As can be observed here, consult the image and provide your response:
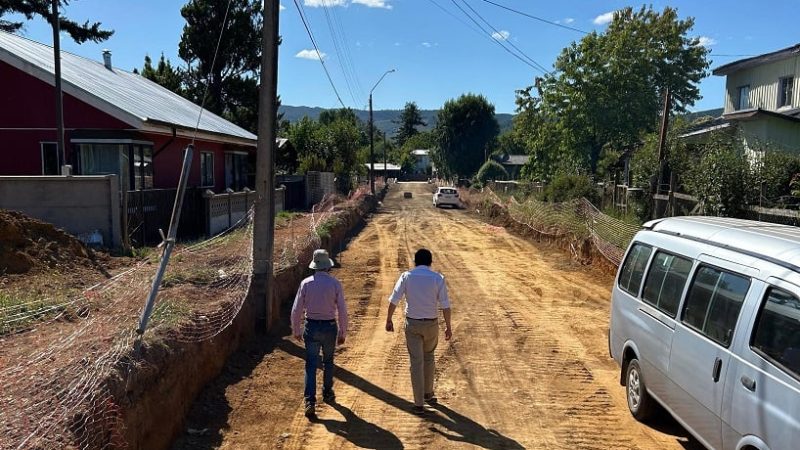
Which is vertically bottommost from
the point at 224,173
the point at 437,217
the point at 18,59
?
the point at 437,217

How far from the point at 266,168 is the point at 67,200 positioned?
5752mm

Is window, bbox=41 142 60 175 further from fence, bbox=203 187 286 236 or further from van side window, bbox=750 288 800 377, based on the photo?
van side window, bbox=750 288 800 377

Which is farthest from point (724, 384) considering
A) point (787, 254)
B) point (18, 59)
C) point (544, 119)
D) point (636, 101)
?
point (544, 119)

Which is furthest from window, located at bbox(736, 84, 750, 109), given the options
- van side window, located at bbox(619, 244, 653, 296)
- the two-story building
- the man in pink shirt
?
the man in pink shirt

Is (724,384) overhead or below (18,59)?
below

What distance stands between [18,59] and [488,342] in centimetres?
1490

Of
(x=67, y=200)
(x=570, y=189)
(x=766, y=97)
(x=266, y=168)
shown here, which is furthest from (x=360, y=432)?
(x=766, y=97)

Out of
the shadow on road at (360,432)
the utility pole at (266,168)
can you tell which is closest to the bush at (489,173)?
the utility pole at (266,168)

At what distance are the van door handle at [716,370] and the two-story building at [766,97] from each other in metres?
15.4

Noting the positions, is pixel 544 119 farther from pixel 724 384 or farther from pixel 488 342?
pixel 724 384

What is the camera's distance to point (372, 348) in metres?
8.92

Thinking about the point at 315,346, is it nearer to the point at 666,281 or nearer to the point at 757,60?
the point at 666,281

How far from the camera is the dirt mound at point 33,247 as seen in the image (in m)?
9.21

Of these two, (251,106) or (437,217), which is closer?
(437,217)
